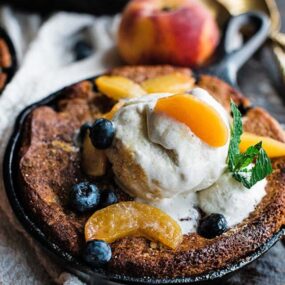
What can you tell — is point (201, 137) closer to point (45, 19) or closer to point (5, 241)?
point (5, 241)

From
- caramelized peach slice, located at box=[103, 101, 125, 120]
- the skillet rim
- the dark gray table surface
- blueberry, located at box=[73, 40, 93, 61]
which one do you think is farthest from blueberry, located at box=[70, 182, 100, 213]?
blueberry, located at box=[73, 40, 93, 61]

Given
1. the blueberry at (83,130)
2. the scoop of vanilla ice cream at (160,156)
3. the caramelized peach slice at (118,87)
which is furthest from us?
the caramelized peach slice at (118,87)

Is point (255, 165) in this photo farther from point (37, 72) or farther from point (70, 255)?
point (37, 72)

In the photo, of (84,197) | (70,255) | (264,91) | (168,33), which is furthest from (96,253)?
(264,91)

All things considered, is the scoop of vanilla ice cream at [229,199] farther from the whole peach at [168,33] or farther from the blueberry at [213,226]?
the whole peach at [168,33]

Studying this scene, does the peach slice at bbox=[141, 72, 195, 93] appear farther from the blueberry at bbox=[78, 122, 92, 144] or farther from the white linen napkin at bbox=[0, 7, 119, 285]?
the white linen napkin at bbox=[0, 7, 119, 285]

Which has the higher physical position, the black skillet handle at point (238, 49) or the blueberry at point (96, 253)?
the blueberry at point (96, 253)

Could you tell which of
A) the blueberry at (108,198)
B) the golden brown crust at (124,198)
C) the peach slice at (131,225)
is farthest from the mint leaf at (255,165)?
the blueberry at (108,198)
